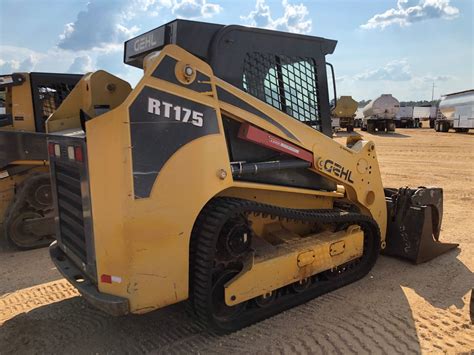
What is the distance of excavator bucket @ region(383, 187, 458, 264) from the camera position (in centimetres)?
470

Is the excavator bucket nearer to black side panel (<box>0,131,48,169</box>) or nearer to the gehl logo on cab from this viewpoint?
the gehl logo on cab

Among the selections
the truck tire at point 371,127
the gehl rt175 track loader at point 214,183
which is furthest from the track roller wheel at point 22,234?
the truck tire at point 371,127

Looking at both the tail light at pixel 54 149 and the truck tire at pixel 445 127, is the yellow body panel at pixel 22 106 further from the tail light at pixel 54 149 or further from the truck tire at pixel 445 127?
the truck tire at pixel 445 127

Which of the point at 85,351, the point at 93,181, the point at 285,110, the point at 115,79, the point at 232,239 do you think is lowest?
the point at 85,351

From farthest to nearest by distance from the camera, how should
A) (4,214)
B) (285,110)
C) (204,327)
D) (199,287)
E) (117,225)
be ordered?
(4,214) → (285,110) → (204,327) → (199,287) → (117,225)

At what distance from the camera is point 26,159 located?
5.88 metres

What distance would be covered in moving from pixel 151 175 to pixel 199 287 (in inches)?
37.4

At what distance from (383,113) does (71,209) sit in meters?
30.7

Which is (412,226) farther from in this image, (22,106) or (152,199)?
(22,106)

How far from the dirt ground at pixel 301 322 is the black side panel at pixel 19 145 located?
174cm

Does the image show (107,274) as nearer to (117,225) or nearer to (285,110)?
(117,225)

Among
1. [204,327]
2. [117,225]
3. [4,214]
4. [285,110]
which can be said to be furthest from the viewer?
[4,214]

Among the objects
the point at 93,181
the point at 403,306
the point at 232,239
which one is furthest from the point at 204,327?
the point at 403,306

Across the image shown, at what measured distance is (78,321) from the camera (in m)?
3.65
